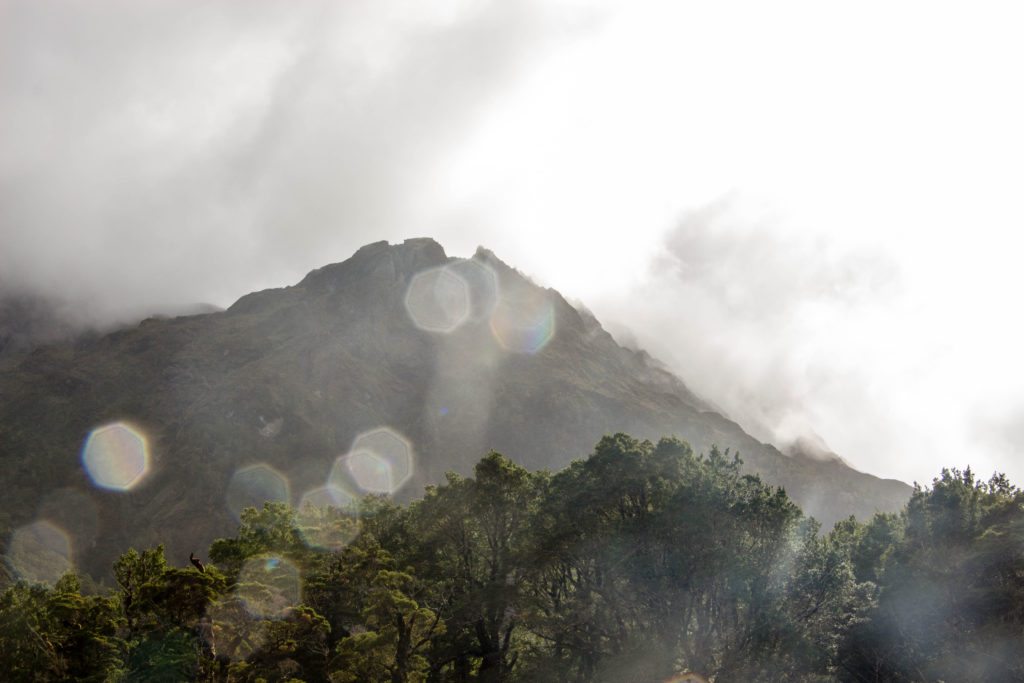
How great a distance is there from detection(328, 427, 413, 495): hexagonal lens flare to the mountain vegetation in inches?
4744

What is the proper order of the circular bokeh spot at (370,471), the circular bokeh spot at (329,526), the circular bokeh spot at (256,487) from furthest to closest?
the circular bokeh spot at (370,471) < the circular bokeh spot at (256,487) < the circular bokeh spot at (329,526)

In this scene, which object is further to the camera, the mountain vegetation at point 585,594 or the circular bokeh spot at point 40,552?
the circular bokeh spot at point 40,552

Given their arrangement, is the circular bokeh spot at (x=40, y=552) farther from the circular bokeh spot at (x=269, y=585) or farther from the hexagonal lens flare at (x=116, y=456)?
the circular bokeh spot at (x=269, y=585)

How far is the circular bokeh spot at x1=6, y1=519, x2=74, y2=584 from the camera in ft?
426

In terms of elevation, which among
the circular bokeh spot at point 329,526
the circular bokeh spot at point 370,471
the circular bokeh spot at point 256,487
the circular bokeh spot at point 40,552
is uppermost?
the circular bokeh spot at point 370,471

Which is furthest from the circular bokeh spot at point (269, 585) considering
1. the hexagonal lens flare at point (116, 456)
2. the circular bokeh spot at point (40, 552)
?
the hexagonal lens flare at point (116, 456)

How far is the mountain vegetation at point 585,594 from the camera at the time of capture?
32.2 meters

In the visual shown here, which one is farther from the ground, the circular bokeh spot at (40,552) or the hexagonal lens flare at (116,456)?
the hexagonal lens flare at (116,456)

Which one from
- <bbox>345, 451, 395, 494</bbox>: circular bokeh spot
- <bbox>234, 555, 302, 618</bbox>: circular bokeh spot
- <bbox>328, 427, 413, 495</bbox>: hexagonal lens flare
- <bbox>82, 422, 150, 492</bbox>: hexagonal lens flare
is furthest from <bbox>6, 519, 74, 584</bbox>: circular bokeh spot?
<bbox>234, 555, 302, 618</bbox>: circular bokeh spot

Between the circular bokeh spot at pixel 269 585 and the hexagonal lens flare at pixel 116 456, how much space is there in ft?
506

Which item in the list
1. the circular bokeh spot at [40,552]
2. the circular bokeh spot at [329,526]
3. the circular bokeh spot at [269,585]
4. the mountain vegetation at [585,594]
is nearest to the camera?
the circular bokeh spot at [269,585]

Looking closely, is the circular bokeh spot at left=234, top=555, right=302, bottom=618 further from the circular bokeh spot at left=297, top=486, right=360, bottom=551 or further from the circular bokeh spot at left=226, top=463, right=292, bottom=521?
the circular bokeh spot at left=226, top=463, right=292, bottom=521

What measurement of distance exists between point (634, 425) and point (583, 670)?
163 meters

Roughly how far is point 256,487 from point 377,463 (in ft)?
102
